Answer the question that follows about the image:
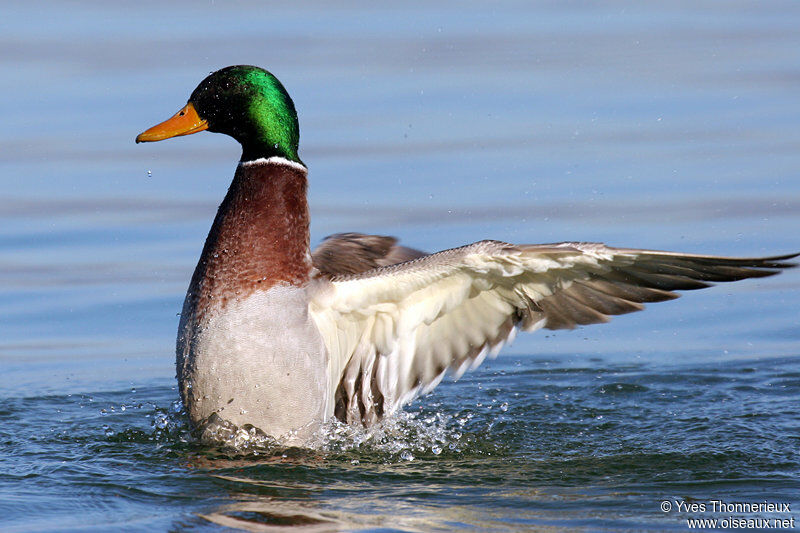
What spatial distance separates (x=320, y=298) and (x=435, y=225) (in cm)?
412

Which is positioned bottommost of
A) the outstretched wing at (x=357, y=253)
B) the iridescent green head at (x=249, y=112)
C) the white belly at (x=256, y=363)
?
the white belly at (x=256, y=363)

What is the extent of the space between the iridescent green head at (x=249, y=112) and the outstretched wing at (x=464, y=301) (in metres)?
0.77

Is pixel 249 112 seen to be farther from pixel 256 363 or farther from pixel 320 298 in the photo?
pixel 256 363

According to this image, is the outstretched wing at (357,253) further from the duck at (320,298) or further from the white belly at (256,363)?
the white belly at (256,363)

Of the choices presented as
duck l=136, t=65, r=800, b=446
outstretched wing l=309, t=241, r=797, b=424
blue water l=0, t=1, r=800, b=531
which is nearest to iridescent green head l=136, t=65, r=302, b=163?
duck l=136, t=65, r=800, b=446

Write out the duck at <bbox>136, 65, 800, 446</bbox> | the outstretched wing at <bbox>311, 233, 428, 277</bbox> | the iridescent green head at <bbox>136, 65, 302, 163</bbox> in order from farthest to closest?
the outstretched wing at <bbox>311, 233, 428, 277</bbox> → the iridescent green head at <bbox>136, 65, 302, 163</bbox> → the duck at <bbox>136, 65, 800, 446</bbox>

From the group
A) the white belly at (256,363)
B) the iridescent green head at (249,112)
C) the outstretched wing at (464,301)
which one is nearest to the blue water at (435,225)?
the white belly at (256,363)

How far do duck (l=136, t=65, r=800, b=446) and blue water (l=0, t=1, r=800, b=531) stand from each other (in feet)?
0.90

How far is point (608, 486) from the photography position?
599cm

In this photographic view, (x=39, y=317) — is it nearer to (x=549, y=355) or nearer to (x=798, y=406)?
(x=549, y=355)

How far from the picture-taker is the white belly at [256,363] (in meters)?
6.18

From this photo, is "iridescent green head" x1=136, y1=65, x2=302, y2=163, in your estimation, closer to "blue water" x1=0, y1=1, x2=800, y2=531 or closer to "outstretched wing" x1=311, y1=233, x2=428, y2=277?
"outstretched wing" x1=311, y1=233, x2=428, y2=277

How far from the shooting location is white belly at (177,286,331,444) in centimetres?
618

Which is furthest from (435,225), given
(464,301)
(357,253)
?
(464,301)
